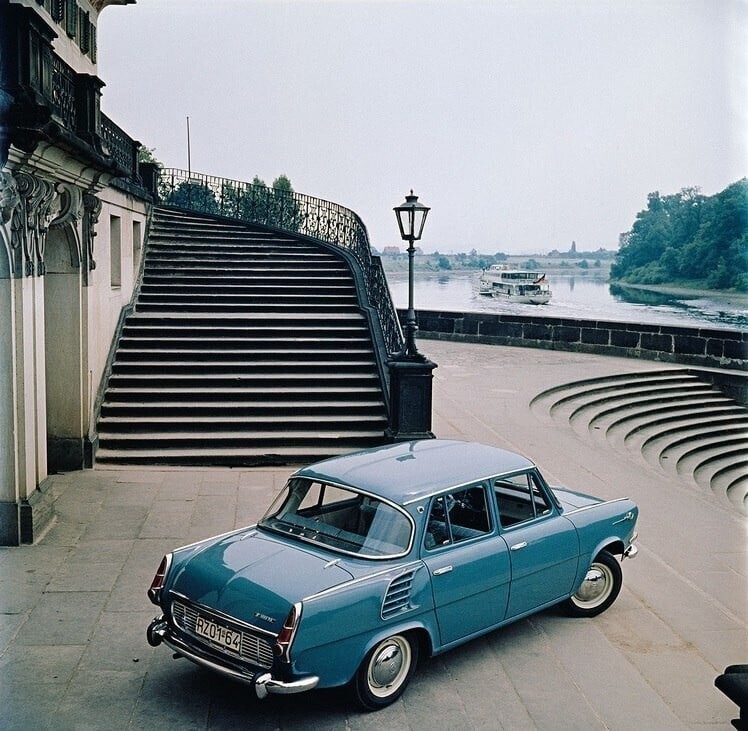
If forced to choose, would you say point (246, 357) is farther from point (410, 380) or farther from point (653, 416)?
point (653, 416)

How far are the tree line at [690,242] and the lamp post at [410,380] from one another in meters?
26.0

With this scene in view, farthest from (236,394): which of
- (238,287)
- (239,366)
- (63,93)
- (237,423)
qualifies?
(63,93)

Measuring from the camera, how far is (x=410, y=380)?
12375 mm

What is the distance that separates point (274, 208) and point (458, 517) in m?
22.3

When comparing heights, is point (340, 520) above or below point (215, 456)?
above

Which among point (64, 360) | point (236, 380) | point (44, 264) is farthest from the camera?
point (236, 380)

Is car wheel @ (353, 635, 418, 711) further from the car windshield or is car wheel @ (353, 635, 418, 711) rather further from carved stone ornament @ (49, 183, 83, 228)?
carved stone ornament @ (49, 183, 83, 228)

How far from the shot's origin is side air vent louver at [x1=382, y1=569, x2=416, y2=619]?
5625 millimetres

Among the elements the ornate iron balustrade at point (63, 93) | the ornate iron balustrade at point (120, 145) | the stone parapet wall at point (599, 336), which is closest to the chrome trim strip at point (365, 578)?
the ornate iron balustrade at point (63, 93)

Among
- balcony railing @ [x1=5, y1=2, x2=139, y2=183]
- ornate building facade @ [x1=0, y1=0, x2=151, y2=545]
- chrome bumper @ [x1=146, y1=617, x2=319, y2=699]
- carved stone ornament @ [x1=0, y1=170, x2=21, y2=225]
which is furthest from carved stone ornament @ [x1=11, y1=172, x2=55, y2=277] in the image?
chrome bumper @ [x1=146, y1=617, x2=319, y2=699]

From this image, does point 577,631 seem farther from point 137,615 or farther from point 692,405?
point 692,405

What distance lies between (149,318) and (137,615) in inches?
371

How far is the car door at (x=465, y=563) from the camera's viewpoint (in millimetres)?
6023

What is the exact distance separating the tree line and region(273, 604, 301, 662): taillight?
33.5 m
